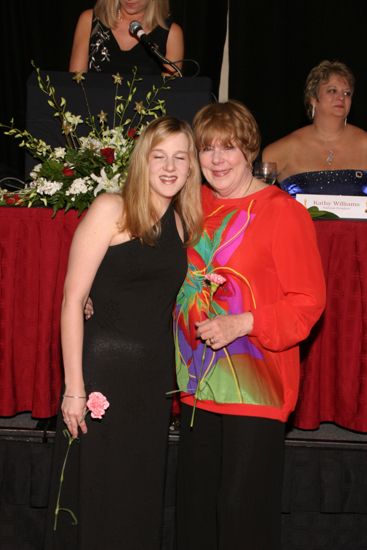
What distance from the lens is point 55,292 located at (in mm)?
2883

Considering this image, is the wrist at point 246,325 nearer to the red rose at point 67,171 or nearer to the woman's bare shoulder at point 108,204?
the woman's bare shoulder at point 108,204

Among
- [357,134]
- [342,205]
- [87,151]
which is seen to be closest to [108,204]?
[87,151]

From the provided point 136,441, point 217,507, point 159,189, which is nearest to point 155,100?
point 159,189

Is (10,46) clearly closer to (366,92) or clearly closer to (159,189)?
(366,92)

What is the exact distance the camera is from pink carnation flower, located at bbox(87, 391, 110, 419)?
7.17ft

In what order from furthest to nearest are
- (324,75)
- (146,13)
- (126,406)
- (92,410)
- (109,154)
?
(324,75) < (146,13) < (109,154) < (126,406) < (92,410)

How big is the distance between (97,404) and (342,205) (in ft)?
4.04

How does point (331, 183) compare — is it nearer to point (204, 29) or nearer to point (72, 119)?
point (72, 119)

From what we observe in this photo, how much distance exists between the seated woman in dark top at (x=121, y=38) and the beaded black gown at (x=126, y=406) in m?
1.18

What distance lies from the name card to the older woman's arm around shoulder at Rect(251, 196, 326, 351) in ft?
2.20

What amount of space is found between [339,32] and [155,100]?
2.60 metres

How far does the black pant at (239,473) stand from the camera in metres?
2.24

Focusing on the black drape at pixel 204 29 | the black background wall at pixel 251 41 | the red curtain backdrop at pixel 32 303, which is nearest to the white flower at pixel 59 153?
the red curtain backdrop at pixel 32 303

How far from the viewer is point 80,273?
213 cm
